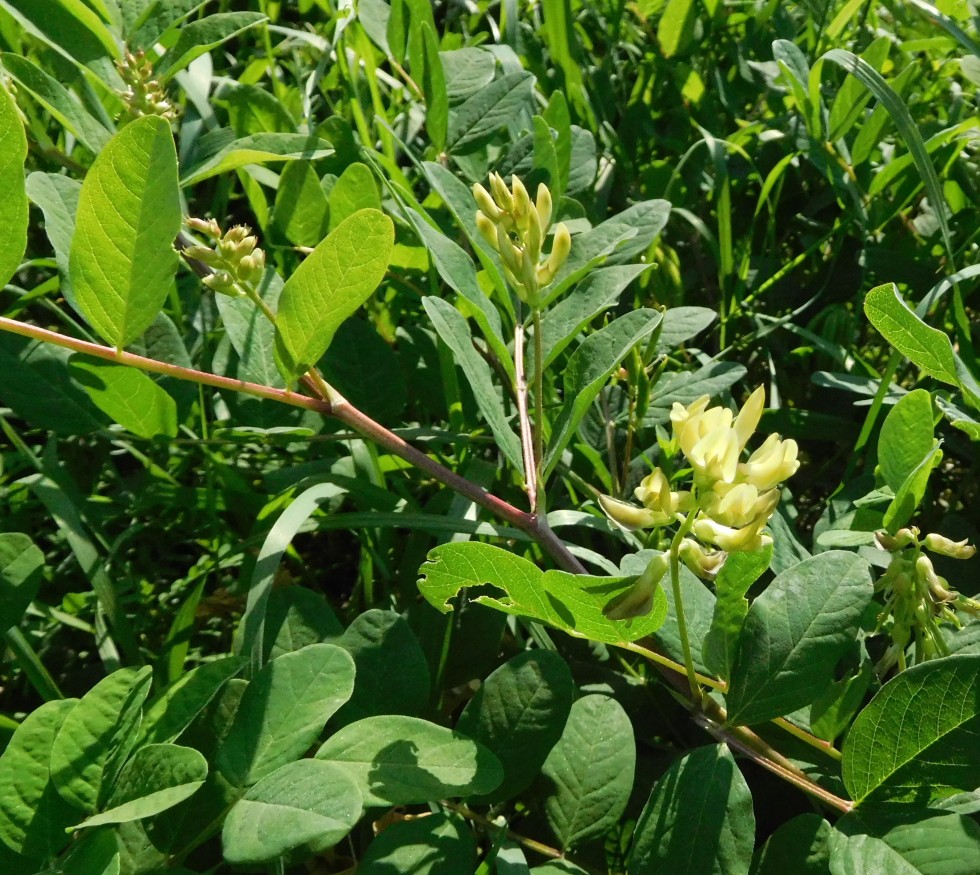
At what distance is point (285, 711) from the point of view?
95cm

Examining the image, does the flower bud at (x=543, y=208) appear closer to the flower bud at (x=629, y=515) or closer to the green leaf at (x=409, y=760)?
the flower bud at (x=629, y=515)

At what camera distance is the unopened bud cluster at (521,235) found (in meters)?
1.01

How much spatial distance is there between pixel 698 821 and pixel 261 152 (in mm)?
971

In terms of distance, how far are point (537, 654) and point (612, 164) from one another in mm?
1165

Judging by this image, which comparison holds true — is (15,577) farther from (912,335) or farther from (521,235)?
(912,335)

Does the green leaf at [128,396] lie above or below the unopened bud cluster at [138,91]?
below

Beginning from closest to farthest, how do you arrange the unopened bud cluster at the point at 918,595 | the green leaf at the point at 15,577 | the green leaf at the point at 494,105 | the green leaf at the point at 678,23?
the unopened bud cluster at the point at 918,595
the green leaf at the point at 15,577
the green leaf at the point at 494,105
the green leaf at the point at 678,23

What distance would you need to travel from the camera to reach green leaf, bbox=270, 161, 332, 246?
4.76ft

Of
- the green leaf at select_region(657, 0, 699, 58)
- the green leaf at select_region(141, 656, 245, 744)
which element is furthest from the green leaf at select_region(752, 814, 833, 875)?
the green leaf at select_region(657, 0, 699, 58)

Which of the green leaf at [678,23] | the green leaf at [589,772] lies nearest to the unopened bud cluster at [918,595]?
the green leaf at [589,772]

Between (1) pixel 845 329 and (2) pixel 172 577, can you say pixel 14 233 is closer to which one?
(2) pixel 172 577

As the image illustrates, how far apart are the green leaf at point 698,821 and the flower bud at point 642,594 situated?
0.23 m

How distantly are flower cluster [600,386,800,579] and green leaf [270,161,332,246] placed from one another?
0.80 m

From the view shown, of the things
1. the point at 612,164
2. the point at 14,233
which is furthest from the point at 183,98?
the point at 14,233
